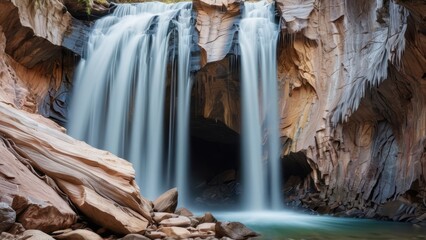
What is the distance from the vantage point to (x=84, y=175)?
6074 millimetres

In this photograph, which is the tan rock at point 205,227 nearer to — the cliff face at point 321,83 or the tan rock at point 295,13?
the cliff face at point 321,83

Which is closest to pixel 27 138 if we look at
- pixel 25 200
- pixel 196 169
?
pixel 25 200

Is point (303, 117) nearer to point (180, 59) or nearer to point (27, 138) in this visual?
point (180, 59)

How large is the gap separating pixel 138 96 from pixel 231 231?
9003mm

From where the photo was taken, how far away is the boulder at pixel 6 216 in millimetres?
4324

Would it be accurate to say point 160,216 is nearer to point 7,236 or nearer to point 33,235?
point 33,235

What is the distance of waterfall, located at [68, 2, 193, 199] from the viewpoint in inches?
547

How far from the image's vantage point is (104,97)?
46.8 feet

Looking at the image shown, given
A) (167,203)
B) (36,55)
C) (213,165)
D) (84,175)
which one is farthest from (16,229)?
(213,165)

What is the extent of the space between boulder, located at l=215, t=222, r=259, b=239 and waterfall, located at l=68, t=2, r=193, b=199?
7432mm

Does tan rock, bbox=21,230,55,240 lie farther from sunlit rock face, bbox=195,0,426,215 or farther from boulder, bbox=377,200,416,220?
boulder, bbox=377,200,416,220

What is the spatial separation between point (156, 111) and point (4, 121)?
27.4 feet

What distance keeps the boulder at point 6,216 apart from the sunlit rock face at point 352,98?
8.21 meters

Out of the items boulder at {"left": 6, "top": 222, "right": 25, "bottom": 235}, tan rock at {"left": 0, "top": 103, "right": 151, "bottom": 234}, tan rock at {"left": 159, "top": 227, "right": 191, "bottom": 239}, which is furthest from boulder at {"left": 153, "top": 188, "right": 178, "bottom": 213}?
boulder at {"left": 6, "top": 222, "right": 25, "bottom": 235}
